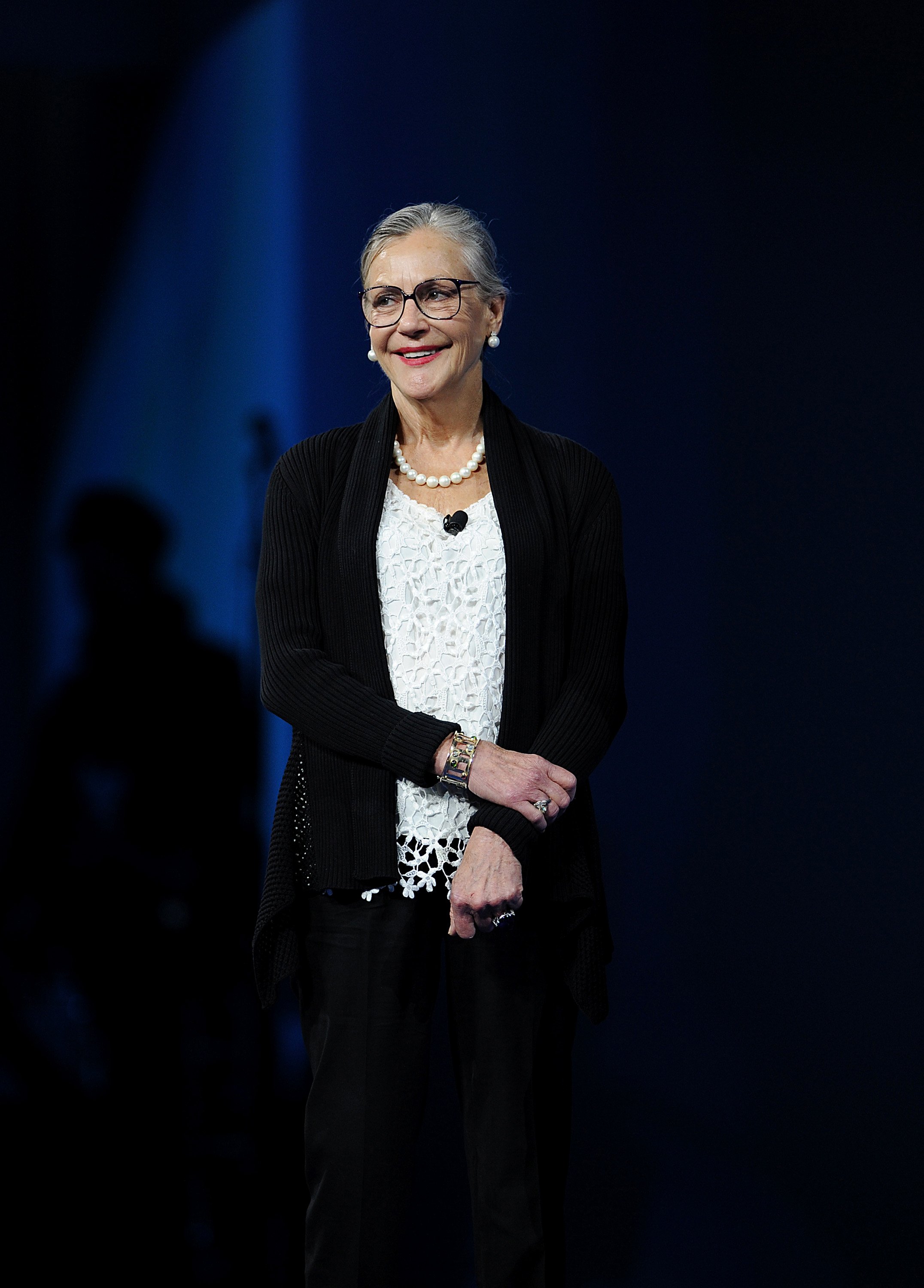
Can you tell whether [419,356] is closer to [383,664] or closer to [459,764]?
[383,664]

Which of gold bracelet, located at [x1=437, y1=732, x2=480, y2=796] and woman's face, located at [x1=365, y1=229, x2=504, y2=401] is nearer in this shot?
gold bracelet, located at [x1=437, y1=732, x2=480, y2=796]

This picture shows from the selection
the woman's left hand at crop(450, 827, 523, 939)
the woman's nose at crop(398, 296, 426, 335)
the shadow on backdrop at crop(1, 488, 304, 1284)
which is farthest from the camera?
the shadow on backdrop at crop(1, 488, 304, 1284)

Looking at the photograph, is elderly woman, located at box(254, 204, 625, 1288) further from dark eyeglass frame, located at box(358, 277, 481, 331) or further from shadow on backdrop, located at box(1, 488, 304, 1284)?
shadow on backdrop, located at box(1, 488, 304, 1284)

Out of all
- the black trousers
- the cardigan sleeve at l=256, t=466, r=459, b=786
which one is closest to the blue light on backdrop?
the cardigan sleeve at l=256, t=466, r=459, b=786

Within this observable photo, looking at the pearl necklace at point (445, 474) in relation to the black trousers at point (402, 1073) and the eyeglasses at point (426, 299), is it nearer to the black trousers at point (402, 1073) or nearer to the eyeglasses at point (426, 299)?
the eyeglasses at point (426, 299)

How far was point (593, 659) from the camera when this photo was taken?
153 cm

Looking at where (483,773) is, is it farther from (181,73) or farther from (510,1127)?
(181,73)

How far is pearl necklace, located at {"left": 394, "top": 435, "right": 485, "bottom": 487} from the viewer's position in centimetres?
154

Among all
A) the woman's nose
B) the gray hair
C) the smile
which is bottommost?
the smile

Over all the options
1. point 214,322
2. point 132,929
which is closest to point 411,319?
point 214,322

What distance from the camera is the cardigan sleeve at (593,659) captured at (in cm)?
147

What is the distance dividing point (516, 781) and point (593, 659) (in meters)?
0.21

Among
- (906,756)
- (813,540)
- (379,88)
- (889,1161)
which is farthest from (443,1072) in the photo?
(379,88)

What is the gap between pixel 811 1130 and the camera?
2324mm
